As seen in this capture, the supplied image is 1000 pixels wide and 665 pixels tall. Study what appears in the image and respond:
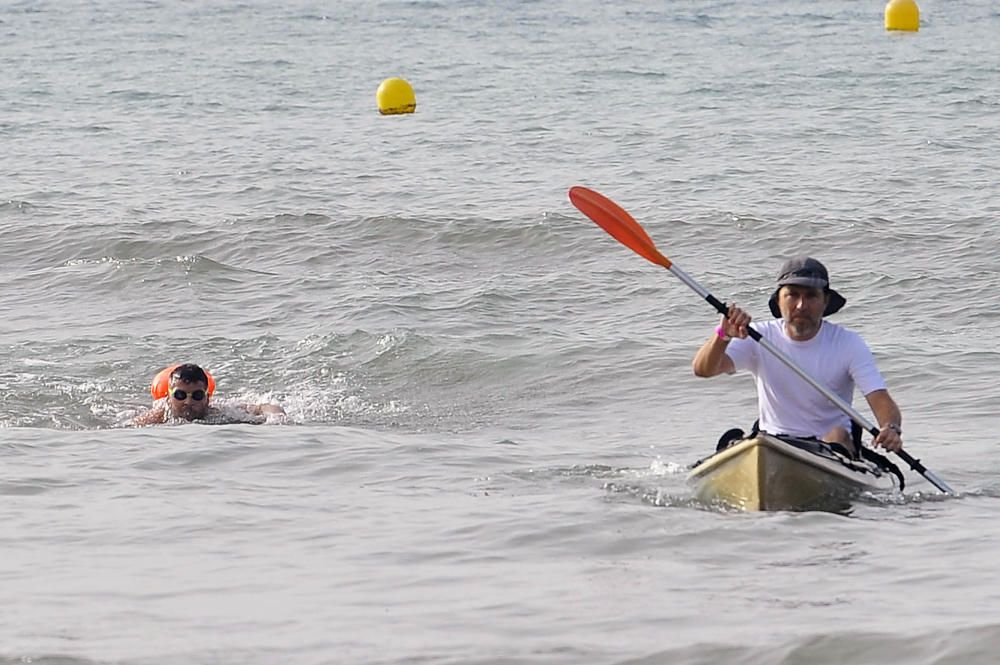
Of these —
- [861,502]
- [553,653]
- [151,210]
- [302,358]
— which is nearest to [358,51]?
[151,210]

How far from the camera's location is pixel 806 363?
283 inches

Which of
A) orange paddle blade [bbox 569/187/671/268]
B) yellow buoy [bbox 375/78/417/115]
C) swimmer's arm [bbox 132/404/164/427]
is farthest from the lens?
yellow buoy [bbox 375/78/417/115]

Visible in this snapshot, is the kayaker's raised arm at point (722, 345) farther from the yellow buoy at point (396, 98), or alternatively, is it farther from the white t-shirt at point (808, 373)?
the yellow buoy at point (396, 98)

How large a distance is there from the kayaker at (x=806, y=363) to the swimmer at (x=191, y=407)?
3436 mm

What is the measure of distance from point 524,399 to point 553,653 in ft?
19.3

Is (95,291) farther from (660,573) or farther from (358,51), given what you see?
(358,51)

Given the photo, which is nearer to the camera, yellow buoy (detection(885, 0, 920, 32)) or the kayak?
the kayak

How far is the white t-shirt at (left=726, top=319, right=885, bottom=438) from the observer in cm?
719

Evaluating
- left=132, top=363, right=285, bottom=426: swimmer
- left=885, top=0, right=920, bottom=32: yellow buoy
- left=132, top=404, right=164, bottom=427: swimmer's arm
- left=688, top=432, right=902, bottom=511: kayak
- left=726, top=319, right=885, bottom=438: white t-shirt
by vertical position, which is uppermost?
left=885, top=0, right=920, bottom=32: yellow buoy

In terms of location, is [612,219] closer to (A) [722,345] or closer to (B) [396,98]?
(A) [722,345]

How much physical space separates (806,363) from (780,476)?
685 millimetres

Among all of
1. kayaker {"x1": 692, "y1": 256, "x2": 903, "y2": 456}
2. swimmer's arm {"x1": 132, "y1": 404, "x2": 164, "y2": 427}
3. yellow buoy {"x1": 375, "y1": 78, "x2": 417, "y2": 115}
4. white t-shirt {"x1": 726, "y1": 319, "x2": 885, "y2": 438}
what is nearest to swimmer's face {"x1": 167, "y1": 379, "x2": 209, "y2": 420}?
swimmer's arm {"x1": 132, "y1": 404, "x2": 164, "y2": 427}

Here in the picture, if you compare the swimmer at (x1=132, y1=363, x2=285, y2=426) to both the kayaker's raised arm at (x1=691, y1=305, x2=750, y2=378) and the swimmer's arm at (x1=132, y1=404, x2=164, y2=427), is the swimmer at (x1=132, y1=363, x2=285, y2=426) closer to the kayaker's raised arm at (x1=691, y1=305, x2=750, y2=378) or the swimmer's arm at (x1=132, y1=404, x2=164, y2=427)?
the swimmer's arm at (x1=132, y1=404, x2=164, y2=427)

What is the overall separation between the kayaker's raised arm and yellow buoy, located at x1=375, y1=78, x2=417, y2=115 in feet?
51.1
